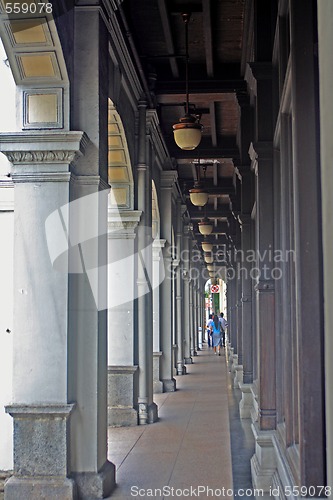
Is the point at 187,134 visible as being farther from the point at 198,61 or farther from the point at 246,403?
the point at 246,403

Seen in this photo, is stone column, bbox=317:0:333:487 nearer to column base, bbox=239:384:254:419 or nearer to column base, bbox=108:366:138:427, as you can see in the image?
column base, bbox=108:366:138:427

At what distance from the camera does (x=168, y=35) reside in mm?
10602

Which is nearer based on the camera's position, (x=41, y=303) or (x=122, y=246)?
(x=41, y=303)

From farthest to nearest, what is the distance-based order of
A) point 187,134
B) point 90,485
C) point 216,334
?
point 216,334, point 187,134, point 90,485

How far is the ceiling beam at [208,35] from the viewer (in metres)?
9.40

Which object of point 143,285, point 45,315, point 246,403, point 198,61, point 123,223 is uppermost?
point 198,61

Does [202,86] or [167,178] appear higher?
[202,86]

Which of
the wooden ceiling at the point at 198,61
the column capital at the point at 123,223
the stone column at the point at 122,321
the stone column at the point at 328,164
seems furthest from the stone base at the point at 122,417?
the stone column at the point at 328,164

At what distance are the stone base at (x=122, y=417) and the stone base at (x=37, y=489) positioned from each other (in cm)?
510

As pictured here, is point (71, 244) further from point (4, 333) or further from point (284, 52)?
point (284, 52)

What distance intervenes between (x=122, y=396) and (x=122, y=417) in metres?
0.36

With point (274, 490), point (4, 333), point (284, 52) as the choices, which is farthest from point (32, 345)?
point (284, 52)

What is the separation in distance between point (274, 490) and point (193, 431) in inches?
202

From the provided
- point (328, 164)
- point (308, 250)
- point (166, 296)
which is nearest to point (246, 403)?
point (166, 296)
